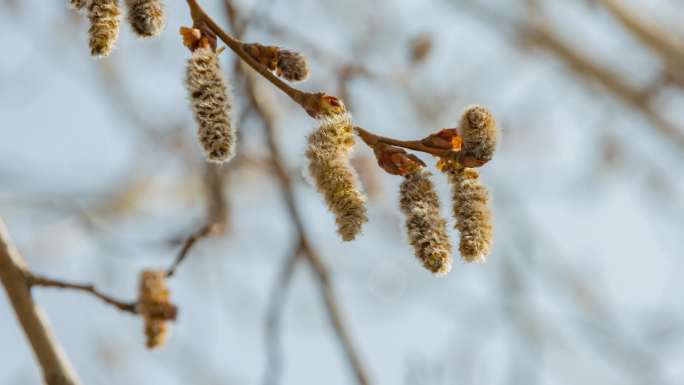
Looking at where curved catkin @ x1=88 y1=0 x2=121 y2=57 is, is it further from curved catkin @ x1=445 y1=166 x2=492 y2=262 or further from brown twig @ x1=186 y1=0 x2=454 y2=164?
curved catkin @ x1=445 y1=166 x2=492 y2=262

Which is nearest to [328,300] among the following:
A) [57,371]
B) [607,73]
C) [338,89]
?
[338,89]

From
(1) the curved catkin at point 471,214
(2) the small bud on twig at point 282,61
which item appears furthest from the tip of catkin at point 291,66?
(1) the curved catkin at point 471,214

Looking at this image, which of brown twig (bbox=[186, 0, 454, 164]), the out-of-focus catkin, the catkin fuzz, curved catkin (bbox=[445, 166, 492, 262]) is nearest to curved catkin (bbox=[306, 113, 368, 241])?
brown twig (bbox=[186, 0, 454, 164])

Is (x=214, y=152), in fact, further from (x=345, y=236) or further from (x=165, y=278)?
(x=165, y=278)

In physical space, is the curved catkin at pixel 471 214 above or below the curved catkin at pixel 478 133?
below

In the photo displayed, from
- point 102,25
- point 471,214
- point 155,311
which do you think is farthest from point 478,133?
point 155,311

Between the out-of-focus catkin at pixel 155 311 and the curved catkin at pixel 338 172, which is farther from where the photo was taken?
the out-of-focus catkin at pixel 155 311

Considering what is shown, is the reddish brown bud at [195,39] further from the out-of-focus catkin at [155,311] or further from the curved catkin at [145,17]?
the out-of-focus catkin at [155,311]

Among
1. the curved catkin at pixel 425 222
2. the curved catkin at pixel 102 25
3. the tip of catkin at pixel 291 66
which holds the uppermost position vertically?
the tip of catkin at pixel 291 66
